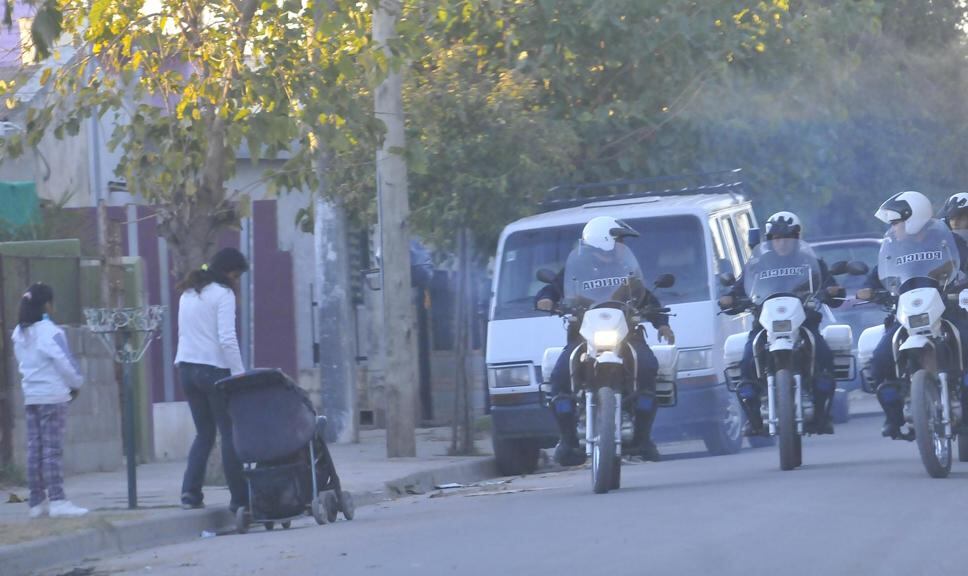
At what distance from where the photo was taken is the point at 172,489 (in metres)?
12.3

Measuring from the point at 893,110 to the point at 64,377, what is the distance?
64.2 ft

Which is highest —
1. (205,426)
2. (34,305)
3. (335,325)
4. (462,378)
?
(34,305)

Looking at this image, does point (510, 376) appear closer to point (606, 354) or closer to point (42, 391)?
point (606, 354)

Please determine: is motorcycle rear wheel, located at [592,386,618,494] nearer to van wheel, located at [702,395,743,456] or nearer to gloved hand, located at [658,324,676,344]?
gloved hand, located at [658,324,676,344]

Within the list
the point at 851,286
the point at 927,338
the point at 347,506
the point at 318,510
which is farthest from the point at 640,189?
the point at 318,510

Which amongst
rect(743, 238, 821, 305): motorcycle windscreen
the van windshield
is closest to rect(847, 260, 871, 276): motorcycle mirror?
rect(743, 238, 821, 305): motorcycle windscreen

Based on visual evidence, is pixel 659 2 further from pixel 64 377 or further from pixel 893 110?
pixel 893 110

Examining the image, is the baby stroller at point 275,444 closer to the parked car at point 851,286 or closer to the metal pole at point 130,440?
the metal pole at point 130,440

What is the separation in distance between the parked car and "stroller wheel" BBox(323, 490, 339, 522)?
26.5 ft

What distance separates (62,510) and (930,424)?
528cm

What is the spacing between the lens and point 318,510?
10117mm

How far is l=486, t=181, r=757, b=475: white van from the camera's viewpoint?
13.8 metres

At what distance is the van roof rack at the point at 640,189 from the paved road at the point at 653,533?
4.02 metres

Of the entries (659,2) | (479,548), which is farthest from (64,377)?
(659,2)
